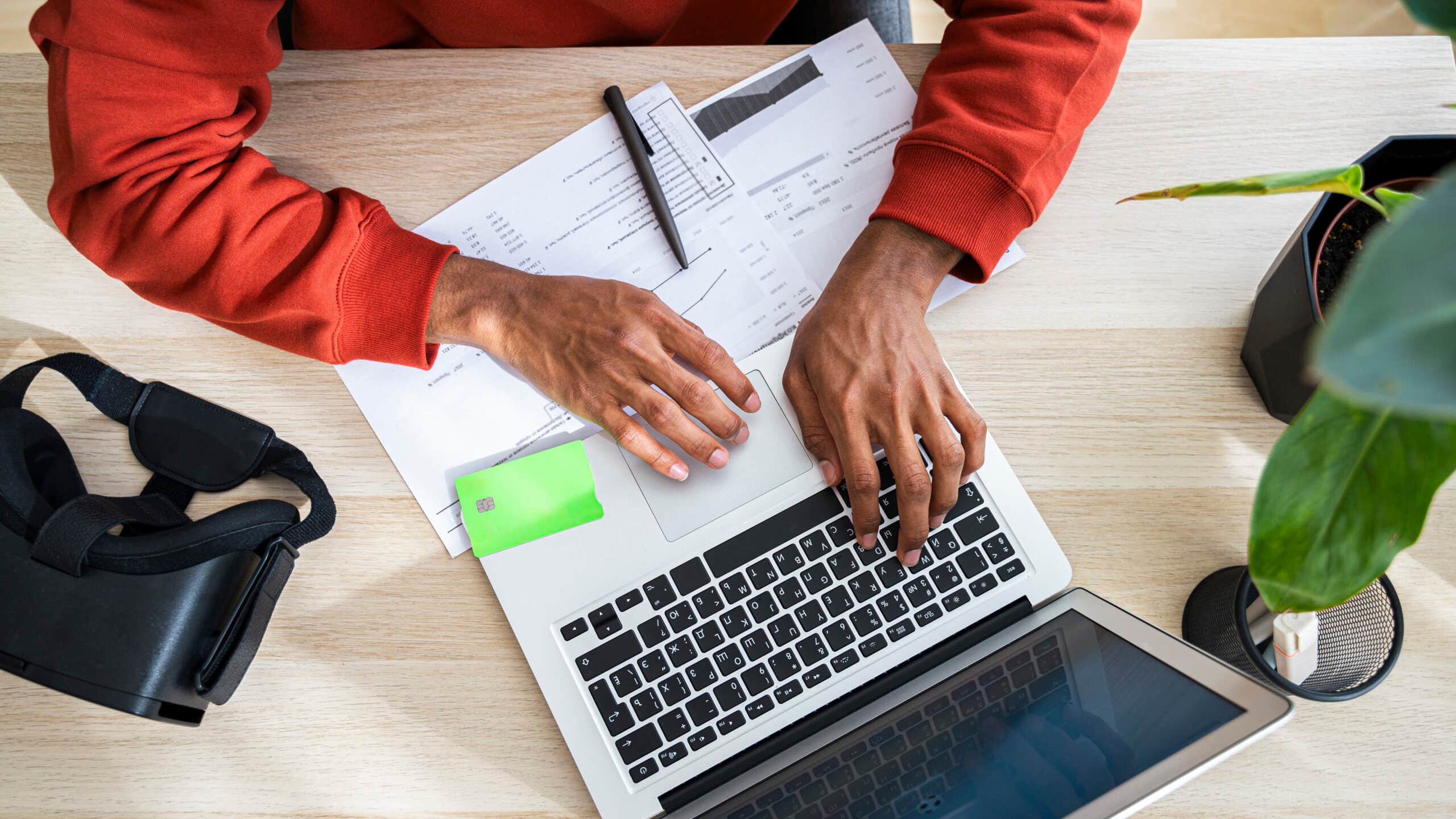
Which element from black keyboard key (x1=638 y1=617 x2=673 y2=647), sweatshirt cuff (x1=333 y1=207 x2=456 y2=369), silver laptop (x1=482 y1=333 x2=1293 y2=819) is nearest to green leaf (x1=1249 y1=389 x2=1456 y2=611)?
silver laptop (x1=482 y1=333 x2=1293 y2=819)

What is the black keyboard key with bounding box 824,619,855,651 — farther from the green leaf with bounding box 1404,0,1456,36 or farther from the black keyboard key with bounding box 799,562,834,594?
the green leaf with bounding box 1404,0,1456,36

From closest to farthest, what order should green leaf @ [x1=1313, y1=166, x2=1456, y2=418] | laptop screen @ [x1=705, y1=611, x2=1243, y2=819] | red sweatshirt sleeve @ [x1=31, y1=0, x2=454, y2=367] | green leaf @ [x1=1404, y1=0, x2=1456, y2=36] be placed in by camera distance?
green leaf @ [x1=1313, y1=166, x2=1456, y2=418]
green leaf @ [x1=1404, y1=0, x2=1456, y2=36]
laptop screen @ [x1=705, y1=611, x2=1243, y2=819]
red sweatshirt sleeve @ [x1=31, y1=0, x2=454, y2=367]

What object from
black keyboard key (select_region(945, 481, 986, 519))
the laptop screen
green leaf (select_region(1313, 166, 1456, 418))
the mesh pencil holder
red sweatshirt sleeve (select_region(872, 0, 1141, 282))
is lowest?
the mesh pencil holder

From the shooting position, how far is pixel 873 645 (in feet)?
1.94

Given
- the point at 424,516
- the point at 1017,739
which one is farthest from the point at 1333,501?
the point at 424,516

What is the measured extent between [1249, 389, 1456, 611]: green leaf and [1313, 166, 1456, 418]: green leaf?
7.0 inches

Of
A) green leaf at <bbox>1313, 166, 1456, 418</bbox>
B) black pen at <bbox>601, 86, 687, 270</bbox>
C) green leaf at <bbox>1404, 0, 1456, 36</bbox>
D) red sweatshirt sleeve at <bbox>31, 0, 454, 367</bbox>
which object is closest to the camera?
green leaf at <bbox>1313, 166, 1456, 418</bbox>

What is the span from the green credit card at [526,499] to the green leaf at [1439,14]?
53cm

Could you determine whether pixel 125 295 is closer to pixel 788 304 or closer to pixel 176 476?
pixel 176 476

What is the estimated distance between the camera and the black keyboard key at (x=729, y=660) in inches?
23.2

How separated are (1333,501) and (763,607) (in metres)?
0.37

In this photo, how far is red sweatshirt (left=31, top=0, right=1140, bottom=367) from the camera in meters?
0.59

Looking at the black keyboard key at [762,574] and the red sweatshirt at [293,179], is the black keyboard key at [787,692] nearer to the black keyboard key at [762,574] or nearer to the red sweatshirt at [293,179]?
the black keyboard key at [762,574]

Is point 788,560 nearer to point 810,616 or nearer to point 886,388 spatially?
point 810,616
